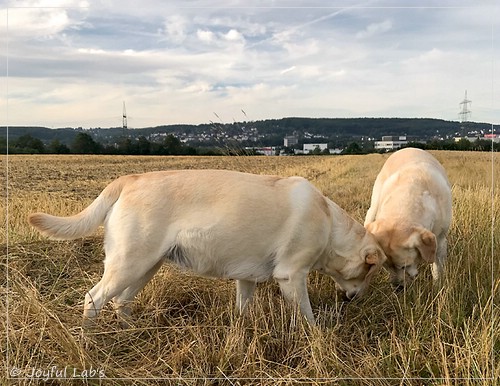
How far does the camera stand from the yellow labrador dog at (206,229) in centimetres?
359

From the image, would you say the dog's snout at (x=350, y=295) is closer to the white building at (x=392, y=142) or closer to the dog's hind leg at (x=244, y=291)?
the dog's hind leg at (x=244, y=291)

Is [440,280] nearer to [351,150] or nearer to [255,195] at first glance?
[255,195]

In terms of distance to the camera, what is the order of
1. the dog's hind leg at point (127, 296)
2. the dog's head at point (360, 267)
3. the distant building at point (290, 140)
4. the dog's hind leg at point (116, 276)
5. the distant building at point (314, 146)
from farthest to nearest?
the distant building at point (314, 146)
the distant building at point (290, 140)
the dog's head at point (360, 267)
the dog's hind leg at point (127, 296)
the dog's hind leg at point (116, 276)

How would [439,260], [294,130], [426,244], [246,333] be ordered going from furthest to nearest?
[294,130], [439,260], [426,244], [246,333]

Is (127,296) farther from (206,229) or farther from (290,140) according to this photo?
(290,140)

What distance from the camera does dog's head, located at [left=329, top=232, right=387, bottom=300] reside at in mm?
4051

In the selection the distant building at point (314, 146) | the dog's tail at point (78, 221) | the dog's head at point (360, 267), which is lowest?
the dog's head at point (360, 267)

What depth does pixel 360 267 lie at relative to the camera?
13.4ft

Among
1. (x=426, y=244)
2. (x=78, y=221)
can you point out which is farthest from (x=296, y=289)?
(x=78, y=221)

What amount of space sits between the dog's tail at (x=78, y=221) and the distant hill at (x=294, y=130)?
68.2 inches

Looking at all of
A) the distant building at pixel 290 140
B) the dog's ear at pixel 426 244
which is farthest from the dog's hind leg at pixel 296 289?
the distant building at pixel 290 140

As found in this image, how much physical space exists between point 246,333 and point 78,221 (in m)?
1.60

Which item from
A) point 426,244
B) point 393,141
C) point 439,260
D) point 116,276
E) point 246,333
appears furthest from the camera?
point 393,141

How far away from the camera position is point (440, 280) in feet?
14.4
